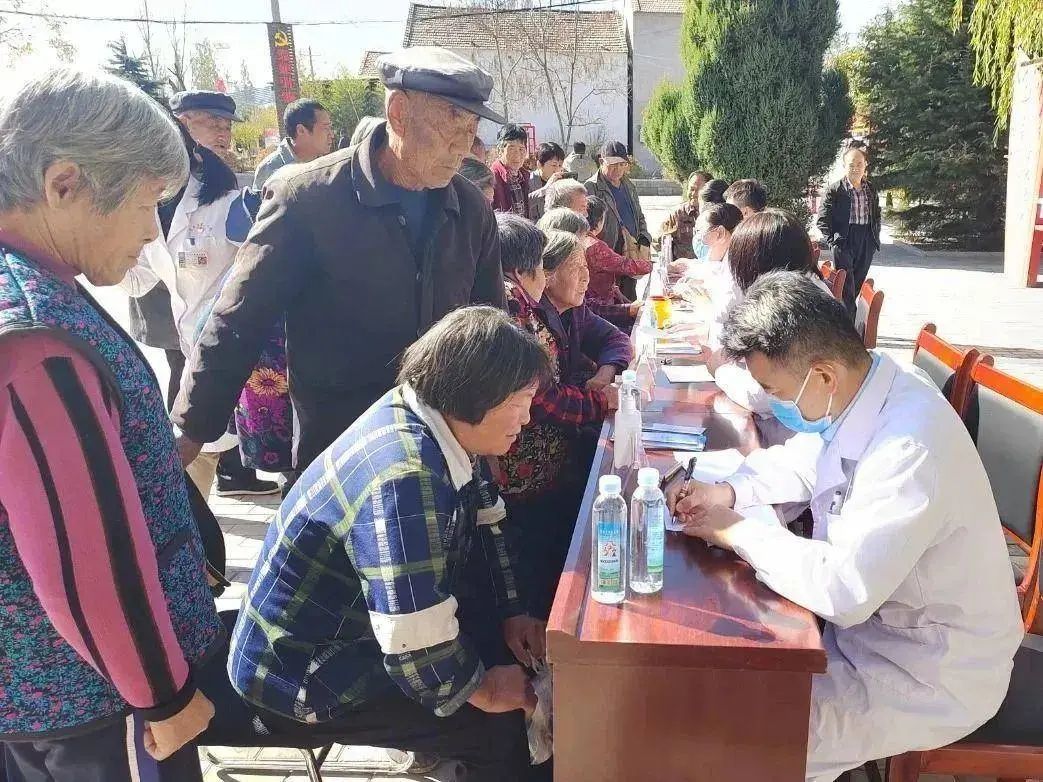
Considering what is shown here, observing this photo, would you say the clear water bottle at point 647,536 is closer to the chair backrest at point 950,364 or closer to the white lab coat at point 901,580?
the white lab coat at point 901,580

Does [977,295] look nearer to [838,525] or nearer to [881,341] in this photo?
[881,341]

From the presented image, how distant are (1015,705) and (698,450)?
0.88 metres

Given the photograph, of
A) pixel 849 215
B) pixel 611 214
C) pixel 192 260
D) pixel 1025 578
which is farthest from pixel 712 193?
pixel 1025 578

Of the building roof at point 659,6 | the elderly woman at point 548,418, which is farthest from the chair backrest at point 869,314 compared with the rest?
the building roof at point 659,6

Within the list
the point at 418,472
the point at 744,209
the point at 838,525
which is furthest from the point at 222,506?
the point at 744,209

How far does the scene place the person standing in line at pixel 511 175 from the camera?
20.4 ft

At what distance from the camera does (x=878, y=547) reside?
127 cm

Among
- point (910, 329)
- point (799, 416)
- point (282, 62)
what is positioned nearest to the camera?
point (799, 416)

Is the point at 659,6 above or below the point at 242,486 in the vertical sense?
Answer: above

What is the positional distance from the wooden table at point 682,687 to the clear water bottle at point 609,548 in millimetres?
27

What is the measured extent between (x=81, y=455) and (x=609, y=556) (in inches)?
32.3

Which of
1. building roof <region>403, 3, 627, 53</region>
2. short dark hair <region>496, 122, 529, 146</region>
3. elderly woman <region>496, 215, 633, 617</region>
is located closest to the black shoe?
elderly woman <region>496, 215, 633, 617</region>

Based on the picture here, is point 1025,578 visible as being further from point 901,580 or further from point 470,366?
point 470,366

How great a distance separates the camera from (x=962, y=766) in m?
1.52
